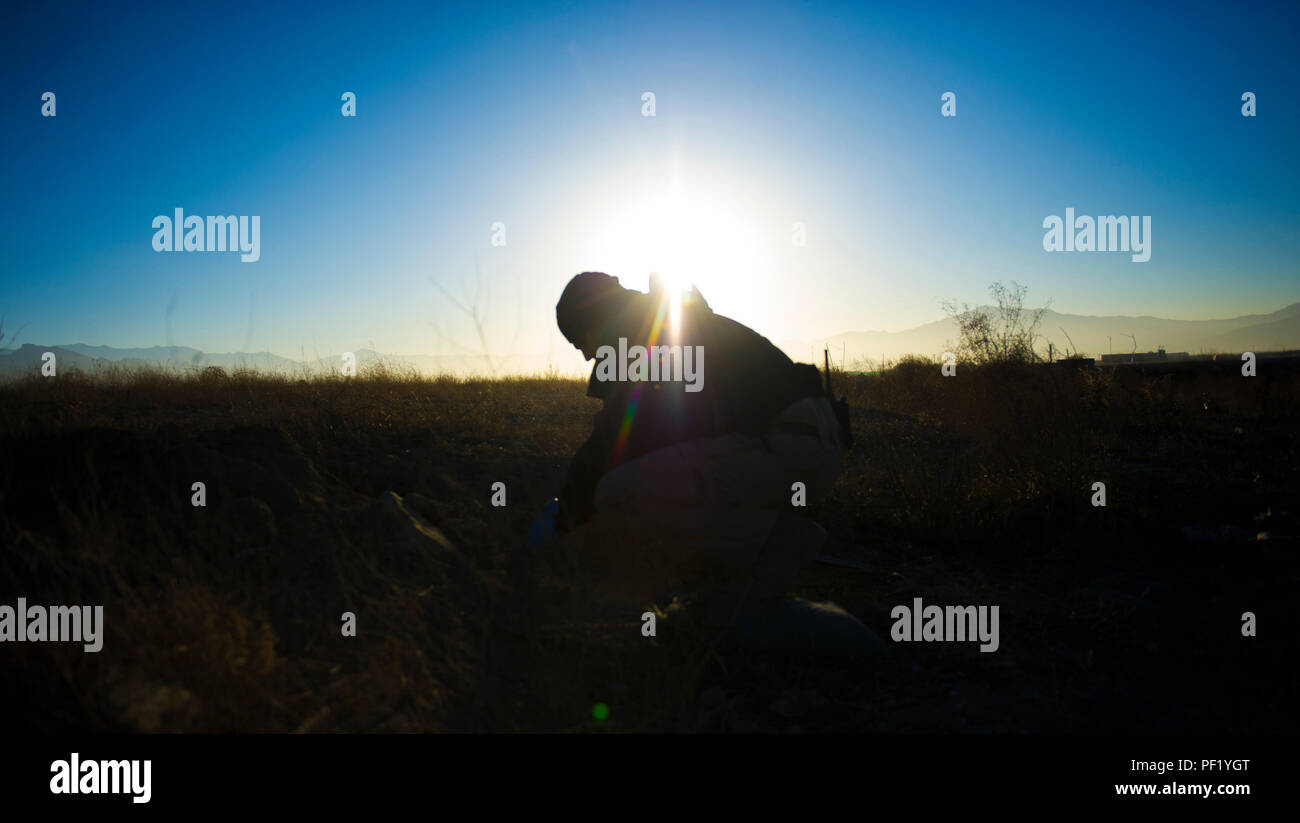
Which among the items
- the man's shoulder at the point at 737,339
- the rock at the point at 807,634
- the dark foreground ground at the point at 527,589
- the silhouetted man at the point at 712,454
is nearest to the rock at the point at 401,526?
the dark foreground ground at the point at 527,589

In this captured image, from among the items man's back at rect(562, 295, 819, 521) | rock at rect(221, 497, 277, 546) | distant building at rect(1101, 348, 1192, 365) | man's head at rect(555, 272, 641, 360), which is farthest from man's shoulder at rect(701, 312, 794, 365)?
distant building at rect(1101, 348, 1192, 365)

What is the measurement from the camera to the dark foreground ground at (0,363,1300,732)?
6.77ft

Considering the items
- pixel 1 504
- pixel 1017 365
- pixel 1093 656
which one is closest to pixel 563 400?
pixel 1017 365

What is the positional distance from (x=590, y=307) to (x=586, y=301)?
44mm

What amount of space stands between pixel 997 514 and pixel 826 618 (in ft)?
7.51

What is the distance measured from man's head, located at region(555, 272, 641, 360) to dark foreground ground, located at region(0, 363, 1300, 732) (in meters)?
1.19

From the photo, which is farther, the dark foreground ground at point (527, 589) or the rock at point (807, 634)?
the rock at point (807, 634)

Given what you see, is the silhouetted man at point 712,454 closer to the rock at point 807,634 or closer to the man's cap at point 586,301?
the rock at point 807,634

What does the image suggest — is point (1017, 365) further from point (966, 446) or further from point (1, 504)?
point (1, 504)

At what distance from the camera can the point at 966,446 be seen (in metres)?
7.13

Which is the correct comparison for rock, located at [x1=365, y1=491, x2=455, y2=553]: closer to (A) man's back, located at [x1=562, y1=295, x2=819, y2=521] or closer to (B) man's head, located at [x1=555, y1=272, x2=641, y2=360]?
(A) man's back, located at [x1=562, y1=295, x2=819, y2=521]

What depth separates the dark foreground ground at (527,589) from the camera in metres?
2.06

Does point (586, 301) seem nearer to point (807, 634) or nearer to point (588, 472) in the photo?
point (588, 472)
